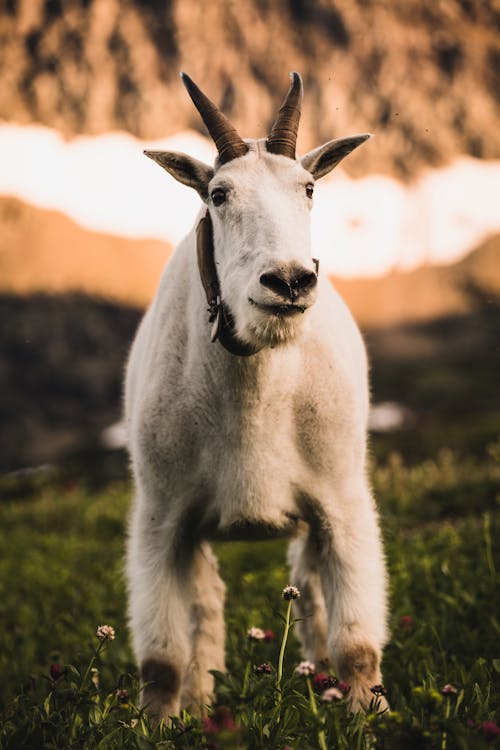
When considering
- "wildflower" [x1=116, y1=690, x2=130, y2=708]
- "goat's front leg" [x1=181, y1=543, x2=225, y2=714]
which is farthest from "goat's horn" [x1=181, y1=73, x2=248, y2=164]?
"wildflower" [x1=116, y1=690, x2=130, y2=708]

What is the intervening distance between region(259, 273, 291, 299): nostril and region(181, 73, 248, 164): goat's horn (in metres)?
0.89

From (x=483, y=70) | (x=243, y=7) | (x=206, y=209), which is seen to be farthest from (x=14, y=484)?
(x=483, y=70)

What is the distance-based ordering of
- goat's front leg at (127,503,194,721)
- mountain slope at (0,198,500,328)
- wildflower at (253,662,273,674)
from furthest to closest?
mountain slope at (0,198,500,328)
goat's front leg at (127,503,194,721)
wildflower at (253,662,273,674)

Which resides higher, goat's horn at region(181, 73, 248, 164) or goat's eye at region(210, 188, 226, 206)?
goat's horn at region(181, 73, 248, 164)

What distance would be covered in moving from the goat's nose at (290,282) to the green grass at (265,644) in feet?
3.83

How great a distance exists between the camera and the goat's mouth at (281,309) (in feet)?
10.3

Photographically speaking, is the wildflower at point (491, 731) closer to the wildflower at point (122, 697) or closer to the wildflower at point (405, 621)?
the wildflower at point (122, 697)

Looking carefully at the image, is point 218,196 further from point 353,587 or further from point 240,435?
point 353,587

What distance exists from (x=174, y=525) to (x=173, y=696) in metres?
0.81

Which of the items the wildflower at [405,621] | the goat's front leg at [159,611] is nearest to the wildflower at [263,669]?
the goat's front leg at [159,611]

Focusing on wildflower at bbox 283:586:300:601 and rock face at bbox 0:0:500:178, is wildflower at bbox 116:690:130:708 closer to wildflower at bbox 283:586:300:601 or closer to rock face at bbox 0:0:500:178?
wildflower at bbox 283:586:300:601

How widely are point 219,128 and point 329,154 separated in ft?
2.00

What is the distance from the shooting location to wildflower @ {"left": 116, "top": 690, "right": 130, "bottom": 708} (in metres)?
3.15

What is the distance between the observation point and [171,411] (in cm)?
380
